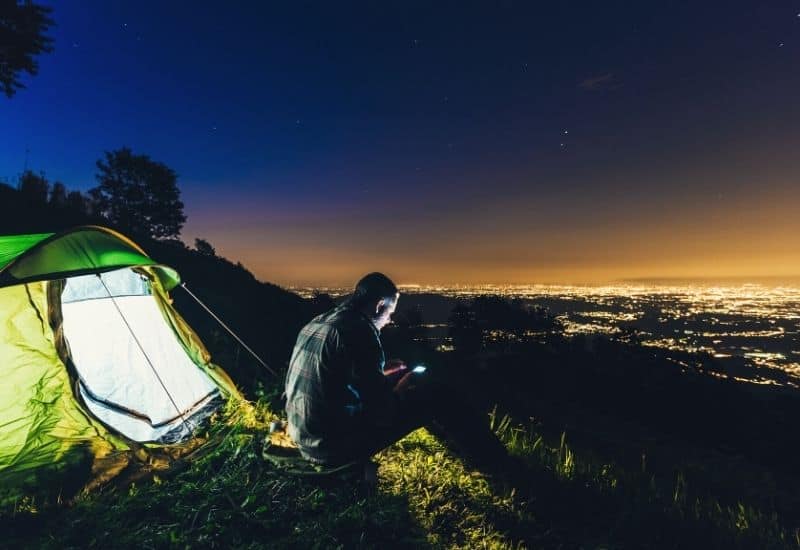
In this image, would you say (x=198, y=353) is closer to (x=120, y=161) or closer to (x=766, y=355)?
(x=120, y=161)

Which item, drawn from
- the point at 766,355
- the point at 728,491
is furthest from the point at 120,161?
the point at 766,355

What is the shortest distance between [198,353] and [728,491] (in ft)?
28.4

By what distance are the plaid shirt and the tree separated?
35741 millimetres

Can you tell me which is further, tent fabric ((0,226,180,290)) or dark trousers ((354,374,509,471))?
tent fabric ((0,226,180,290))

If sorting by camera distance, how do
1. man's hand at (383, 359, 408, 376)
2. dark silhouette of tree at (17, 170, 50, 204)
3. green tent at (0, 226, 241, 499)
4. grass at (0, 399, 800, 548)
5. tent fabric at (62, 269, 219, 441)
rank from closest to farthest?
grass at (0, 399, 800, 548) → green tent at (0, 226, 241, 499) → man's hand at (383, 359, 408, 376) → tent fabric at (62, 269, 219, 441) → dark silhouette of tree at (17, 170, 50, 204)

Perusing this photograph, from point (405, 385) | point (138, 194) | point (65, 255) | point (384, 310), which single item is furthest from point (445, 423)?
point (138, 194)

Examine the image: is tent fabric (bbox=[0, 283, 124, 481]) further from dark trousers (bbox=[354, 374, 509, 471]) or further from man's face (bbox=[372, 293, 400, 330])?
man's face (bbox=[372, 293, 400, 330])

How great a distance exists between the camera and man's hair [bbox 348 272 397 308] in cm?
351

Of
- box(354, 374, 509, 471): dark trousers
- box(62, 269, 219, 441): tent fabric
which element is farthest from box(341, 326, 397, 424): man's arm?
box(62, 269, 219, 441): tent fabric

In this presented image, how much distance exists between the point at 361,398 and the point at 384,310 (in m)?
0.79

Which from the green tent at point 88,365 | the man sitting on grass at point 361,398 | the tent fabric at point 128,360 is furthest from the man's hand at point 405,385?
the tent fabric at point 128,360

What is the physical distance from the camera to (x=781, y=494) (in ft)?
22.8

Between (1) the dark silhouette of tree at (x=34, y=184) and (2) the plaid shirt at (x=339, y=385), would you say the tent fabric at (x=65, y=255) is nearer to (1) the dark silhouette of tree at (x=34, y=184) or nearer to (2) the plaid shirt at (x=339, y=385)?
(2) the plaid shirt at (x=339, y=385)

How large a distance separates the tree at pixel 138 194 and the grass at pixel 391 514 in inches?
1370
